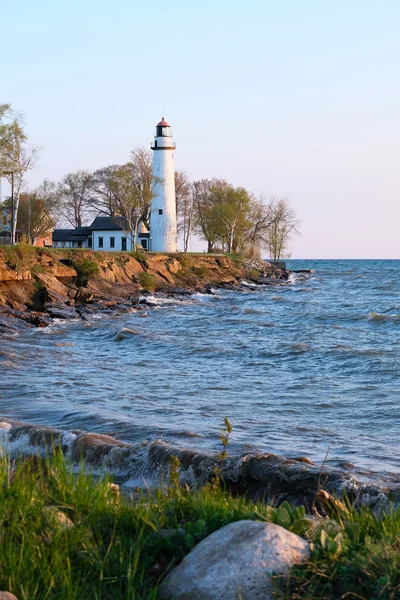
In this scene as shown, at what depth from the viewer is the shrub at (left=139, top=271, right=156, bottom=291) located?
4925cm

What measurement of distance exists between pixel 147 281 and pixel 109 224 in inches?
1218

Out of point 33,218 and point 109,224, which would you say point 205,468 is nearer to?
point 33,218

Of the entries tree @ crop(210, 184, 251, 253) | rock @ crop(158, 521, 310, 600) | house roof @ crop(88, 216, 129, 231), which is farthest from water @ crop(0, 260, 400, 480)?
tree @ crop(210, 184, 251, 253)

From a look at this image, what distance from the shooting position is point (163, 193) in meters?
67.6

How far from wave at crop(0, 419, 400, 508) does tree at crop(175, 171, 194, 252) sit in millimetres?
75827

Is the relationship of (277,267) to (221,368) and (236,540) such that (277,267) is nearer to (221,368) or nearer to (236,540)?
(221,368)

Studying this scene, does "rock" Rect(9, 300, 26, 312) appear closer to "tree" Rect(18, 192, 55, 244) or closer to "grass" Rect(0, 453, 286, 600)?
"grass" Rect(0, 453, 286, 600)

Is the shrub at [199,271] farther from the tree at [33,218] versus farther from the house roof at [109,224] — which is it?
the tree at [33,218]

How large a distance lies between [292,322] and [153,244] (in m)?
37.6

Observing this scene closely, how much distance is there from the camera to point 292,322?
109 feet

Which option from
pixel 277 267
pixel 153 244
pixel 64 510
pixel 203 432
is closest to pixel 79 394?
pixel 203 432

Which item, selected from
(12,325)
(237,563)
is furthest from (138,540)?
(12,325)

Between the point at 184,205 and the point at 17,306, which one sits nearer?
the point at 17,306

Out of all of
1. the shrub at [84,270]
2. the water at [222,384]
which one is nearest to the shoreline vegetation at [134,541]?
the water at [222,384]
